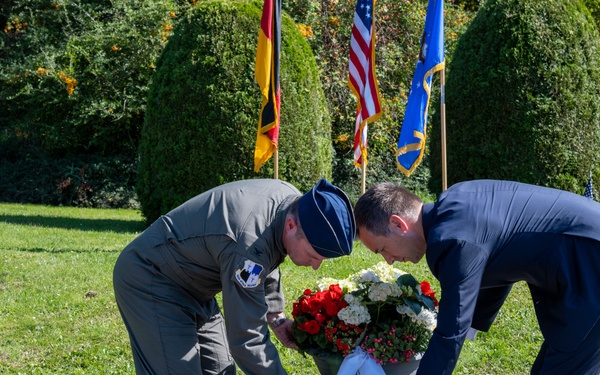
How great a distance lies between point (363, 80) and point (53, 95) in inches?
333

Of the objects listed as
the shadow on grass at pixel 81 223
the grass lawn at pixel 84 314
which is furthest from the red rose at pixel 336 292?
the shadow on grass at pixel 81 223

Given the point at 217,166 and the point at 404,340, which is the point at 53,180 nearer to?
the point at 217,166

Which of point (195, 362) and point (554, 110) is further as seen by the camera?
point (554, 110)

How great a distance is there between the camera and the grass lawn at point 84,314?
5105 mm

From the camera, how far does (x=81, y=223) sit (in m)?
11.0

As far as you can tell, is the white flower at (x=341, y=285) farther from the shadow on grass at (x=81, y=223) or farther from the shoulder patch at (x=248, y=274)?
the shadow on grass at (x=81, y=223)

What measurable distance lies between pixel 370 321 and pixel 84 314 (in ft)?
10.8

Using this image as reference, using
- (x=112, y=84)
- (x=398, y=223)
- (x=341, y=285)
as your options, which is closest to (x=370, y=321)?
(x=341, y=285)

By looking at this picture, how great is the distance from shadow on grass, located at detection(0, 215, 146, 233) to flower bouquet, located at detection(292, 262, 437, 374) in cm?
673

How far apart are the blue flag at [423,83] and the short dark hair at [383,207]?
14.8ft

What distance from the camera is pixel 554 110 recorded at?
8.80 m

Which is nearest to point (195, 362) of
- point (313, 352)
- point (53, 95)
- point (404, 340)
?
point (313, 352)

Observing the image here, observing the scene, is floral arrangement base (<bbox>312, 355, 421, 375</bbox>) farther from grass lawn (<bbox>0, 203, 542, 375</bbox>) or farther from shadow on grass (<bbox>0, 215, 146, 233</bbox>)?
shadow on grass (<bbox>0, 215, 146, 233</bbox>)

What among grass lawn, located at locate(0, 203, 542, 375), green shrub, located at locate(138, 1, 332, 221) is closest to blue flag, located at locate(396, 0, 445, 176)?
grass lawn, located at locate(0, 203, 542, 375)
